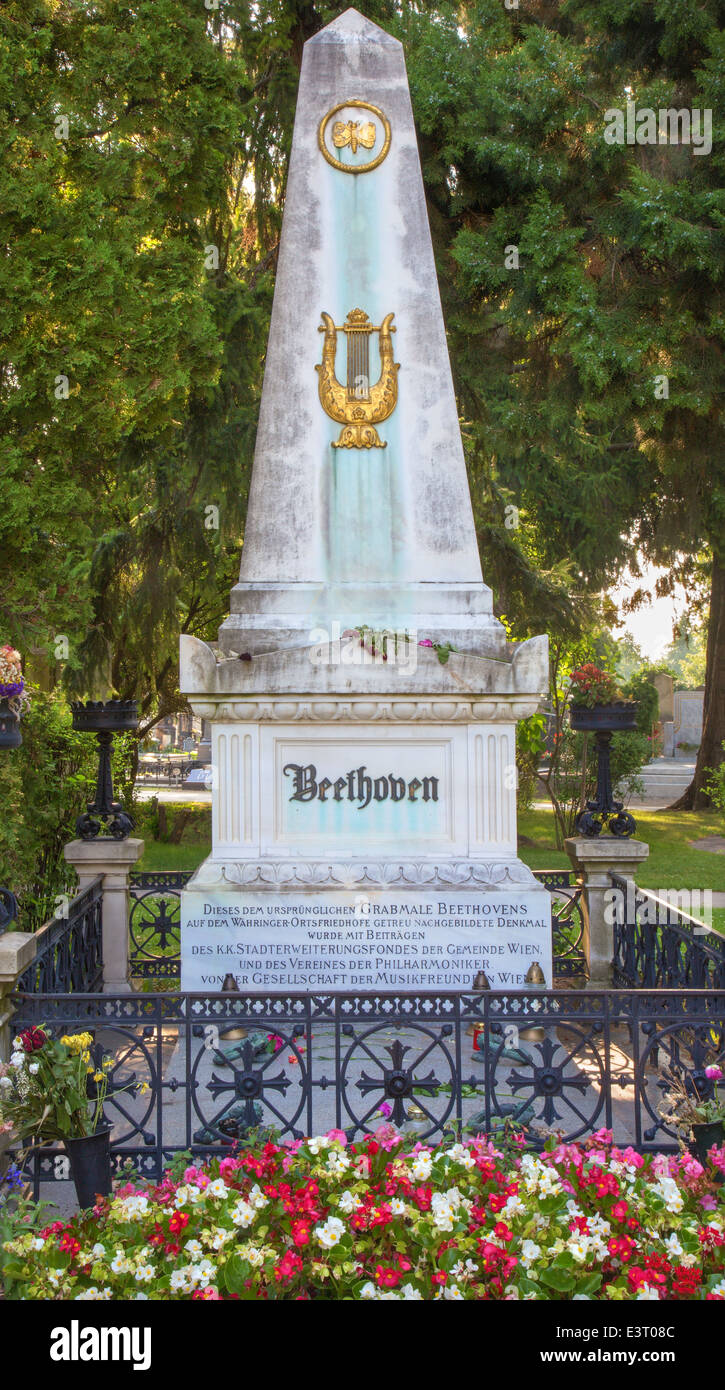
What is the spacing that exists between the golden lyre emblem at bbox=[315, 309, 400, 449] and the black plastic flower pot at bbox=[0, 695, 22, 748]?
2860mm

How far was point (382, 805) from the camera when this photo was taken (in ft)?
22.1

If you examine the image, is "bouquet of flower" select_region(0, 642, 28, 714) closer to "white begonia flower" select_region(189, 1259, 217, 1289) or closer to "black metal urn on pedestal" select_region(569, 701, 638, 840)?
"white begonia flower" select_region(189, 1259, 217, 1289)

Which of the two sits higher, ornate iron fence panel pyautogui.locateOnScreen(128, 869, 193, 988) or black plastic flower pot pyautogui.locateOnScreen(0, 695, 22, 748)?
black plastic flower pot pyautogui.locateOnScreen(0, 695, 22, 748)

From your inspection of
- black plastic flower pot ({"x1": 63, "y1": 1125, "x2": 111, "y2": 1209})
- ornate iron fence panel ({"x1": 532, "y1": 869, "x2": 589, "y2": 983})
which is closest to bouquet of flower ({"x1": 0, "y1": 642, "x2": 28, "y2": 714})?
black plastic flower pot ({"x1": 63, "y1": 1125, "x2": 111, "y2": 1209})

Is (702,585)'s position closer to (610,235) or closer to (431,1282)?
(610,235)

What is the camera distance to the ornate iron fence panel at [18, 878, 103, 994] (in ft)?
17.7

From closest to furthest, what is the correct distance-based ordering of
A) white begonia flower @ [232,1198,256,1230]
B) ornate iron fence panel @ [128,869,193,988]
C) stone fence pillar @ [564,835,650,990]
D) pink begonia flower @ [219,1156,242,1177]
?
1. white begonia flower @ [232,1198,256,1230]
2. pink begonia flower @ [219,1156,242,1177]
3. stone fence pillar @ [564,835,650,990]
4. ornate iron fence panel @ [128,869,193,988]

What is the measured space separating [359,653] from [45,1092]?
Result: 320 centimetres

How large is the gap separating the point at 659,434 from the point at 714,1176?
1056cm

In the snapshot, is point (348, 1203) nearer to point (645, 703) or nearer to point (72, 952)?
point (72, 952)

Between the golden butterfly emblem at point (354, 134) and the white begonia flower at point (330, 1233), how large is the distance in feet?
21.5

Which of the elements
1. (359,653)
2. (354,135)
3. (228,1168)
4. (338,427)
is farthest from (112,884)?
(354,135)

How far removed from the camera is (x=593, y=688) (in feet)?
25.9

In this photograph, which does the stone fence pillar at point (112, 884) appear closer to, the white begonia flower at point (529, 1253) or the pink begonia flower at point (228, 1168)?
the pink begonia flower at point (228, 1168)
